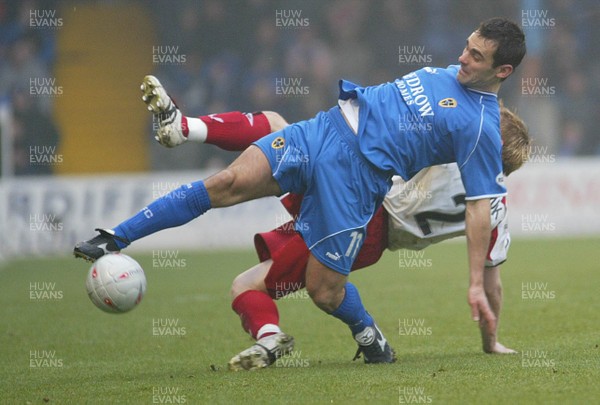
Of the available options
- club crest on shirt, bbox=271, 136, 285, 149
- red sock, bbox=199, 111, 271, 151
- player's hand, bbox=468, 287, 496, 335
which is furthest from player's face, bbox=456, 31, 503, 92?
red sock, bbox=199, 111, 271, 151

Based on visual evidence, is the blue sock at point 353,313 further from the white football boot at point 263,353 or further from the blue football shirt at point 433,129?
the blue football shirt at point 433,129

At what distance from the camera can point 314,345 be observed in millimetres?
7105

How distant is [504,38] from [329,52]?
12.9 meters

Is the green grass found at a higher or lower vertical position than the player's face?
lower

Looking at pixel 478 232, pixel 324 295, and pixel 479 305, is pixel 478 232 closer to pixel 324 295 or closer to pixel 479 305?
pixel 479 305

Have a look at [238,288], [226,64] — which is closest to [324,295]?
[238,288]

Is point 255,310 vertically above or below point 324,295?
below

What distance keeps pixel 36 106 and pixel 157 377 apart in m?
12.6

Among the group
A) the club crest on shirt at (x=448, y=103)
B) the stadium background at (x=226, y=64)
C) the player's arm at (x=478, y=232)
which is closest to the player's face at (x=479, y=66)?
the club crest on shirt at (x=448, y=103)

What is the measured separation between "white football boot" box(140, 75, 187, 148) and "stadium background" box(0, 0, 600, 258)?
10.8 m

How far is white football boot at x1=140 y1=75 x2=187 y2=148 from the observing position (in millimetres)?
6074

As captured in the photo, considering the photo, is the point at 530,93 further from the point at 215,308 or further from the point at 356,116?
the point at 356,116

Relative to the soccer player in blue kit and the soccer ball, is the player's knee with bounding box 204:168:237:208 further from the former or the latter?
the soccer ball

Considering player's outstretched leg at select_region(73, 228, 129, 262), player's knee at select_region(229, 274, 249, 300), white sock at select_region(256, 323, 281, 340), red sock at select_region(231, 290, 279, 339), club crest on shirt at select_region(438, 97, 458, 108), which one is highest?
club crest on shirt at select_region(438, 97, 458, 108)
